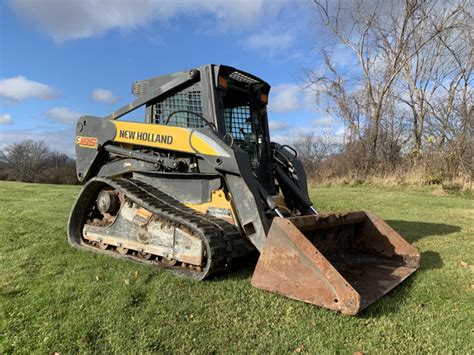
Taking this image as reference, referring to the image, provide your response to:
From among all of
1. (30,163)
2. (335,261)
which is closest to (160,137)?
(335,261)

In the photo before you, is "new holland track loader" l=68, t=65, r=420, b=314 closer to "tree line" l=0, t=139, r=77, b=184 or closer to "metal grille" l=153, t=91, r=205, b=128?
"metal grille" l=153, t=91, r=205, b=128

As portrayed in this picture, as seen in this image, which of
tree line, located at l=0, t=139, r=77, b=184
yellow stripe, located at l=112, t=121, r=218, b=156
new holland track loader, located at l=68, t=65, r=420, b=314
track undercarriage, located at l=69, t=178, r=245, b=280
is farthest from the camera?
tree line, located at l=0, t=139, r=77, b=184

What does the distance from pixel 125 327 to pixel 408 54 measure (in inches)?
749

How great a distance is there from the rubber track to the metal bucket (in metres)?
0.46

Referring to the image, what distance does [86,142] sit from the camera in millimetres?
5758

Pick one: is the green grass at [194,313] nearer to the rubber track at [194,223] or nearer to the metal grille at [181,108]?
the rubber track at [194,223]

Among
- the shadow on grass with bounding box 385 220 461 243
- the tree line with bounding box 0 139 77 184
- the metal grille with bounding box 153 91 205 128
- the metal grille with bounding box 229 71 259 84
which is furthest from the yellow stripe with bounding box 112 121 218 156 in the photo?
the tree line with bounding box 0 139 77 184

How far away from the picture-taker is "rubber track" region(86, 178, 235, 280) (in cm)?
393

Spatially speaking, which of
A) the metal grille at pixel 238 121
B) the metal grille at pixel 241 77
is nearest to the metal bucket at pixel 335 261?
the metal grille at pixel 238 121

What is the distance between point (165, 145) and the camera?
4.77 meters

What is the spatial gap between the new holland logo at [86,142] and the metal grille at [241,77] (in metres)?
2.15

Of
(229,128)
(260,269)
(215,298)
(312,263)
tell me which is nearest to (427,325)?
(312,263)

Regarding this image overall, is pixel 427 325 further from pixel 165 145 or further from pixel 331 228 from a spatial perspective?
pixel 165 145

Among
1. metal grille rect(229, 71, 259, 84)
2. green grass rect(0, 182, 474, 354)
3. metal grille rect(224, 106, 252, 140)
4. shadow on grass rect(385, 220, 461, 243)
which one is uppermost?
metal grille rect(229, 71, 259, 84)
